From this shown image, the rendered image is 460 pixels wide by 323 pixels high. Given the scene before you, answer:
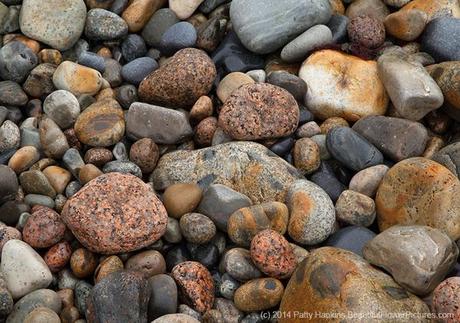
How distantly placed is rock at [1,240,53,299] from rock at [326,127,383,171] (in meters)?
2.27

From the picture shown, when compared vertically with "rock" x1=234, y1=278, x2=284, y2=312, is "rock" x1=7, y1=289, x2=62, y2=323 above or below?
below

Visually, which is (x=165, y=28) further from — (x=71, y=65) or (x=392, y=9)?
(x=392, y=9)

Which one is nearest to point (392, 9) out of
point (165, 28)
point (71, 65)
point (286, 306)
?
point (165, 28)

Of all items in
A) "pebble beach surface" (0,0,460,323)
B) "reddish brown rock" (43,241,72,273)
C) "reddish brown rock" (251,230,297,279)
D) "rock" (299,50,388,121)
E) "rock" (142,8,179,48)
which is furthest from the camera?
"rock" (142,8,179,48)

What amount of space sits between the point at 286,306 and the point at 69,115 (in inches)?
100

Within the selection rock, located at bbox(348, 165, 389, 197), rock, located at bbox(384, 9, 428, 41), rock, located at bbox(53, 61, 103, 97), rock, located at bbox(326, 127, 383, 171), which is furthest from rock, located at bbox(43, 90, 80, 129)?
rock, located at bbox(384, 9, 428, 41)

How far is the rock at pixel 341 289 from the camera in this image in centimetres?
340

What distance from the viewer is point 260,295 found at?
3.76 meters

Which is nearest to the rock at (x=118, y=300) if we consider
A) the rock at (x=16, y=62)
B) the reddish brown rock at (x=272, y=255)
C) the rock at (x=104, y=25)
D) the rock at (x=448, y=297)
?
A: the reddish brown rock at (x=272, y=255)

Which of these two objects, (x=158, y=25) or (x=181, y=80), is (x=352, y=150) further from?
(x=158, y=25)

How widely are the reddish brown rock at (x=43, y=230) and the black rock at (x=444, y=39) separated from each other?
348 cm

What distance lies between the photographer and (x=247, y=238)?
4.09 m

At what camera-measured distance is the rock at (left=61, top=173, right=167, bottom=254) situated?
3947 millimetres

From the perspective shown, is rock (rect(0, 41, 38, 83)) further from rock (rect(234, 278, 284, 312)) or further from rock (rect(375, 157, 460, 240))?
rock (rect(375, 157, 460, 240))
